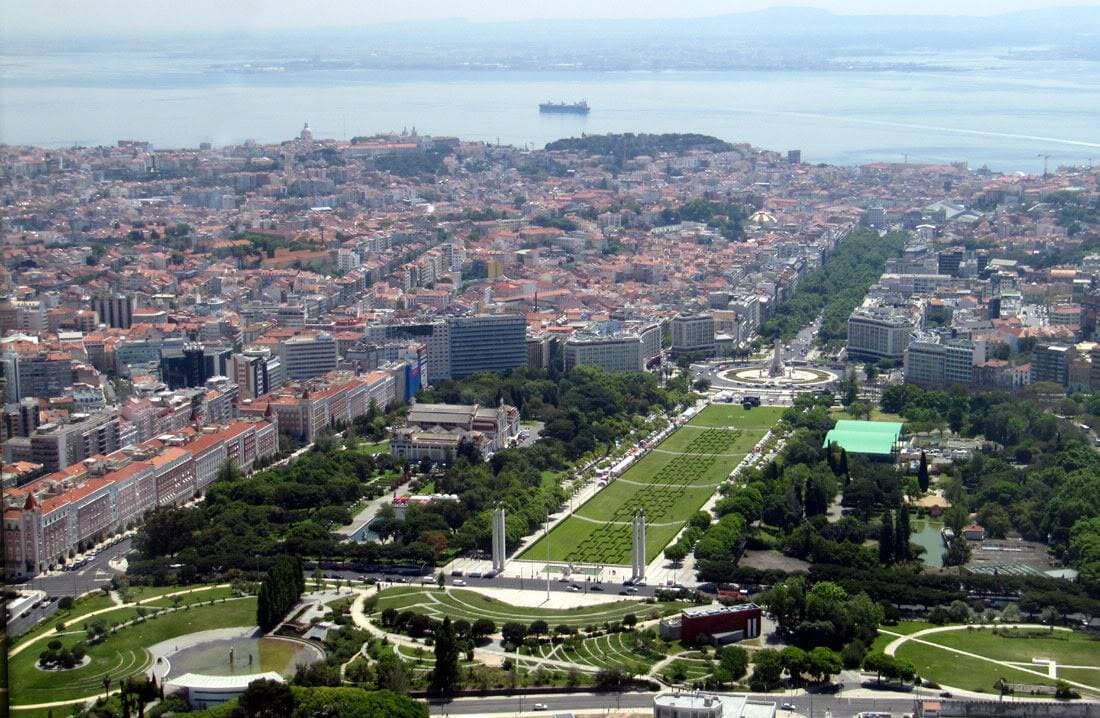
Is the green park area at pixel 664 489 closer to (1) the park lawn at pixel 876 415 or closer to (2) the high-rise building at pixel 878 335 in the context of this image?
(1) the park lawn at pixel 876 415

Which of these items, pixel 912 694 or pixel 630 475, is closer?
pixel 912 694

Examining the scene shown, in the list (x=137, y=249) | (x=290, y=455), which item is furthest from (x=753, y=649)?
(x=137, y=249)

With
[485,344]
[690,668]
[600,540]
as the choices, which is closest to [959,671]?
[690,668]

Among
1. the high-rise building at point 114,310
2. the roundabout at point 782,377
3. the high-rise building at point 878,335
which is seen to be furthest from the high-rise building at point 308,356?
the high-rise building at point 878,335

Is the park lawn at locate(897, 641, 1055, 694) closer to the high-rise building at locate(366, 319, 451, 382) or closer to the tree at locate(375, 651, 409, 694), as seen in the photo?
the tree at locate(375, 651, 409, 694)

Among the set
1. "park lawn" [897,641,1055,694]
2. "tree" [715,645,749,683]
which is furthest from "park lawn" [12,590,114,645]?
"park lawn" [897,641,1055,694]

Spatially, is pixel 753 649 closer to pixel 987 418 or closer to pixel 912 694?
pixel 912 694

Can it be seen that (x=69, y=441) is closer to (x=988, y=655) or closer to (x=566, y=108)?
(x=988, y=655)
